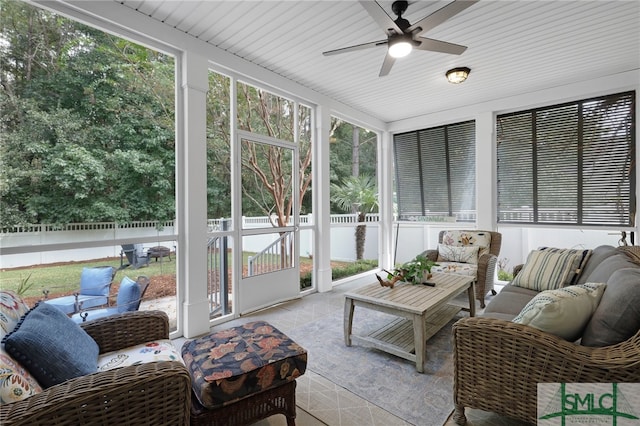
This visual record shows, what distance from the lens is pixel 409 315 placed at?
2.33m

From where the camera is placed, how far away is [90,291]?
248 cm

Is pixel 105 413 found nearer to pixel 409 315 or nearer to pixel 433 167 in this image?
pixel 409 315

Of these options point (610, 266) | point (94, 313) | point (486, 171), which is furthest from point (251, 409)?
point (486, 171)

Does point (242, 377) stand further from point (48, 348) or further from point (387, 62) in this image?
point (387, 62)

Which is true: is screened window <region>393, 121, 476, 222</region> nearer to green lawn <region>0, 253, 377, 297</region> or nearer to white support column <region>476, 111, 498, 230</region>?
white support column <region>476, 111, 498, 230</region>

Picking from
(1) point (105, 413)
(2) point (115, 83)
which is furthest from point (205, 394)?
(2) point (115, 83)

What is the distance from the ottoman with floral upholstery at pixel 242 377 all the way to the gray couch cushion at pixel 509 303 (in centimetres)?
153

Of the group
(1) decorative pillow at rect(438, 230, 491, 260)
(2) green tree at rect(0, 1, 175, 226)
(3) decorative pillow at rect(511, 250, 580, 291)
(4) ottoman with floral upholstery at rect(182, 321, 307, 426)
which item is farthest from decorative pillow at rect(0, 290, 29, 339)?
(1) decorative pillow at rect(438, 230, 491, 260)

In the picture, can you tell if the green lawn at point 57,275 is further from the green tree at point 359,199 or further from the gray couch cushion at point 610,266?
the gray couch cushion at point 610,266

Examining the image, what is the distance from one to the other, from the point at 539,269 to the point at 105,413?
3.27 meters

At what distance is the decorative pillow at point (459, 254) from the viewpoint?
4059 millimetres

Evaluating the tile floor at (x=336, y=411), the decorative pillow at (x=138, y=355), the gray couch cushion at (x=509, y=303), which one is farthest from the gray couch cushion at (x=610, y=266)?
the decorative pillow at (x=138, y=355)

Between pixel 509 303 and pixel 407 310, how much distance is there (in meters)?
0.84

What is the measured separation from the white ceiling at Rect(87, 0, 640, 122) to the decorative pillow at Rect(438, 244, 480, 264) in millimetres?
2209
